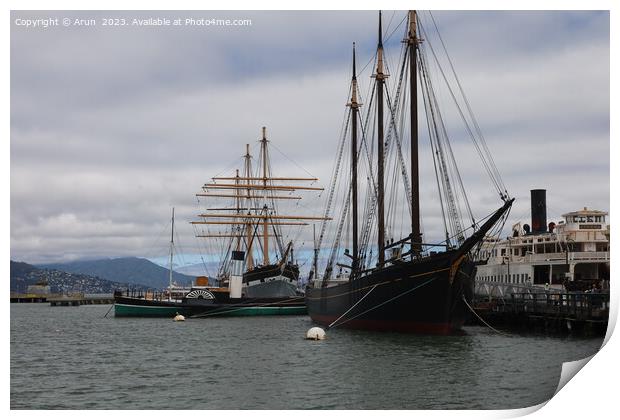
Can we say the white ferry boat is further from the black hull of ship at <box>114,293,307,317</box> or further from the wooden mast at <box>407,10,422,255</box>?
the black hull of ship at <box>114,293,307,317</box>

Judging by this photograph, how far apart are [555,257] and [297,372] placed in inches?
1138

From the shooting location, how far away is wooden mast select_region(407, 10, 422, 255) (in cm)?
3278

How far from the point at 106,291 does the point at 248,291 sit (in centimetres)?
7042

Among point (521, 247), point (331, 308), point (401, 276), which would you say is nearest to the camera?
point (401, 276)

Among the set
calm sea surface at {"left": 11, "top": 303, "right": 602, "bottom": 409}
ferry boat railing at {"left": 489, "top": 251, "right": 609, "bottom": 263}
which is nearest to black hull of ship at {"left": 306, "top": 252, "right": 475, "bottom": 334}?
calm sea surface at {"left": 11, "top": 303, "right": 602, "bottom": 409}

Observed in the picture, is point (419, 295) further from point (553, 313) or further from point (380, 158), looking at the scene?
point (380, 158)

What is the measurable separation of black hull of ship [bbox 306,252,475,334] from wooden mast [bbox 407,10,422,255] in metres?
1.16

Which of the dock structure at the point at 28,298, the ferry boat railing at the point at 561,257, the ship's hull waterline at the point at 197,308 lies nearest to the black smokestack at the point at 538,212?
the ferry boat railing at the point at 561,257

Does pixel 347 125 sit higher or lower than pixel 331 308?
higher

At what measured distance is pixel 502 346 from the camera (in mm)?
31281
